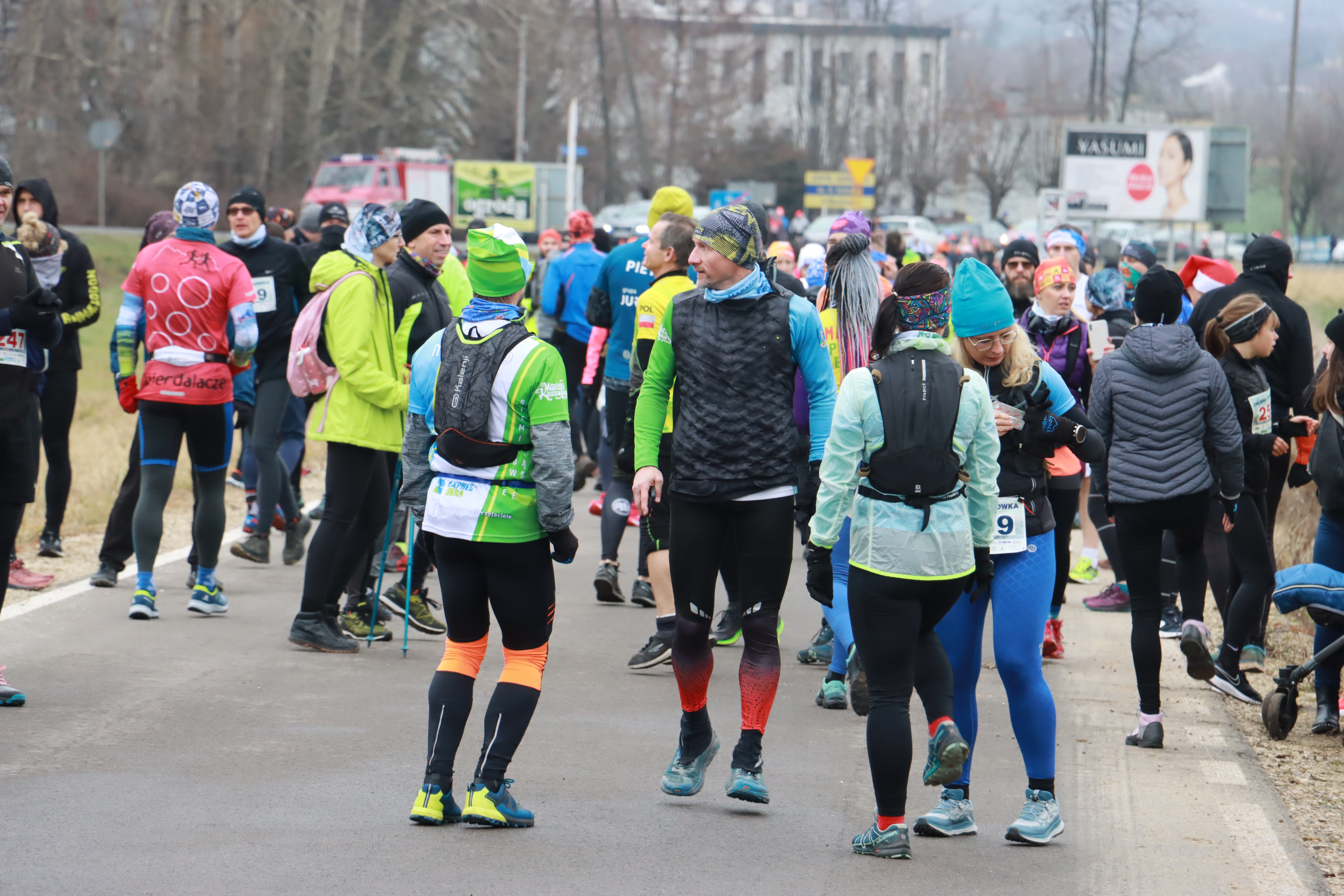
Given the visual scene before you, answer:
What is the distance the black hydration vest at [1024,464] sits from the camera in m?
5.28

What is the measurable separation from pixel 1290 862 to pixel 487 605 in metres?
2.82

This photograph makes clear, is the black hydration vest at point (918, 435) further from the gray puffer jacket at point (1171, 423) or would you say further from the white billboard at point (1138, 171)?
the white billboard at point (1138, 171)

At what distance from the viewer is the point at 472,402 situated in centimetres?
509

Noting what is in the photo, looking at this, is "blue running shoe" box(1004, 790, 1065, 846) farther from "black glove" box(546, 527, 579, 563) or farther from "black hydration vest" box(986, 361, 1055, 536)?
"black glove" box(546, 527, 579, 563)


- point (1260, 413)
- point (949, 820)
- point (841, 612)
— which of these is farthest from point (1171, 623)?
point (949, 820)

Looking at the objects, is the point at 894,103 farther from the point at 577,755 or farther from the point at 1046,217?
the point at 577,755

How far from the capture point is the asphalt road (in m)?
4.77

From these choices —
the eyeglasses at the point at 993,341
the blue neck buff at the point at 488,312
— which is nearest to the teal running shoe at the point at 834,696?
the eyeglasses at the point at 993,341

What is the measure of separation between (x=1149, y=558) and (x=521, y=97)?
52070 millimetres

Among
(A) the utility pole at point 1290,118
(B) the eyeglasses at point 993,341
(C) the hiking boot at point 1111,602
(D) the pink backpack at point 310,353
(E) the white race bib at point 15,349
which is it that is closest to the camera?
(B) the eyeglasses at point 993,341

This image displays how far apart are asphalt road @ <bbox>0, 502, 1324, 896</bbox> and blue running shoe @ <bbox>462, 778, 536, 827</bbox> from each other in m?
0.05

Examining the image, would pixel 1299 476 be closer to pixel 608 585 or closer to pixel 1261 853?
pixel 1261 853

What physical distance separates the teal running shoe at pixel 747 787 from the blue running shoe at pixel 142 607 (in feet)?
13.4

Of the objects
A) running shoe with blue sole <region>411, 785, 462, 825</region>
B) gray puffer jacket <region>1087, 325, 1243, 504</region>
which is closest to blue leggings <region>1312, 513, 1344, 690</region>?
gray puffer jacket <region>1087, 325, 1243, 504</region>
